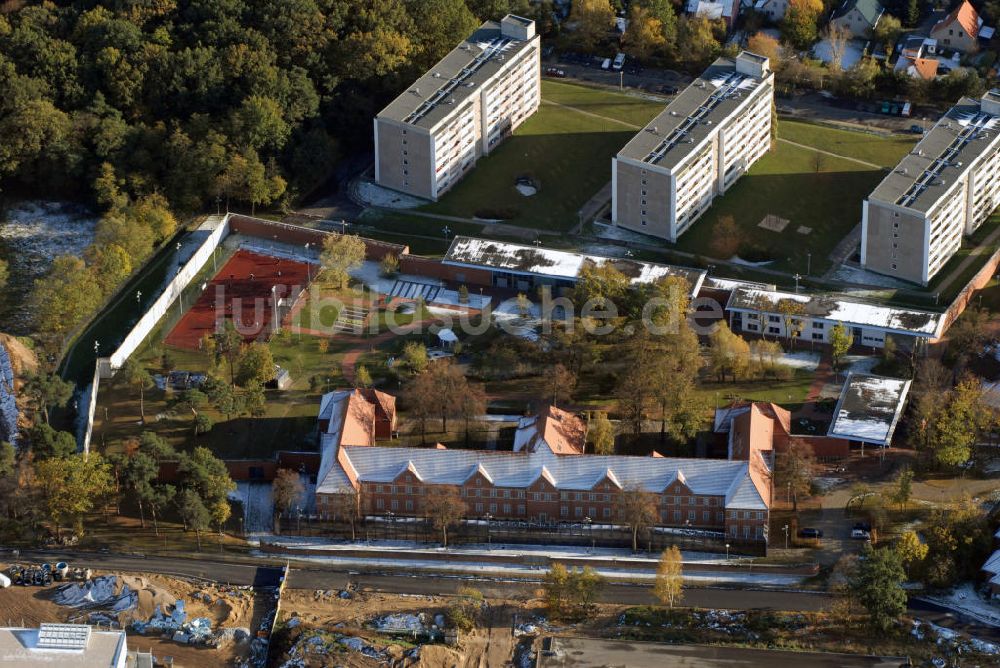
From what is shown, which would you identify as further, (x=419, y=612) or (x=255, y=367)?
(x=255, y=367)

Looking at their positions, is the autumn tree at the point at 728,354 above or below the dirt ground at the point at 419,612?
above

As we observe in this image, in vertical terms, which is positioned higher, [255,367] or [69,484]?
[255,367]

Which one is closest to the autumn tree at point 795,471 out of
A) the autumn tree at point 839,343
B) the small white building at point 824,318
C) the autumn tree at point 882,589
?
the autumn tree at point 839,343

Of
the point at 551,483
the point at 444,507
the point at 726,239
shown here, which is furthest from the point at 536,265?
the point at 444,507

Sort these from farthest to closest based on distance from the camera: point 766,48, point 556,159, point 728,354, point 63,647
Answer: point 766,48 → point 556,159 → point 728,354 → point 63,647

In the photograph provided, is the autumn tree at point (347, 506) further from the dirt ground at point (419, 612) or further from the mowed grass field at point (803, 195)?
the mowed grass field at point (803, 195)

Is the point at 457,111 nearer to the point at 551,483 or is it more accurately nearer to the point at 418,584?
the point at 551,483

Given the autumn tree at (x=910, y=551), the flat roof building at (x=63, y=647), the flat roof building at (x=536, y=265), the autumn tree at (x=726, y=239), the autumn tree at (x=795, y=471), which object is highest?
the autumn tree at (x=726, y=239)

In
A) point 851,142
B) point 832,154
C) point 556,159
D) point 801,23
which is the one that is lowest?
point 556,159
